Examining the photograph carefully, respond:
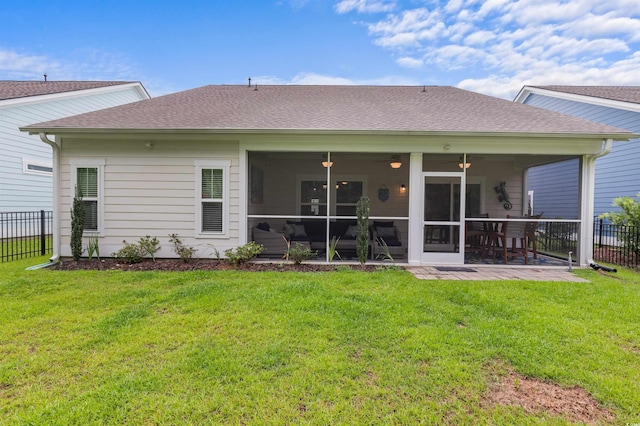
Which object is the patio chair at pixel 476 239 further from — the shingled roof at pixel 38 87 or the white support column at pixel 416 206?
the shingled roof at pixel 38 87

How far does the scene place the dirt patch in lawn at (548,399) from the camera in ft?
6.82

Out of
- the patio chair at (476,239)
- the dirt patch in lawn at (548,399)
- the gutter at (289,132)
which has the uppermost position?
the gutter at (289,132)

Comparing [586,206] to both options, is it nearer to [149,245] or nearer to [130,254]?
[149,245]

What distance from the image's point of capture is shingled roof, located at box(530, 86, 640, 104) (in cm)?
981

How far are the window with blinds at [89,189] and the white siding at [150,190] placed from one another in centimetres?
22

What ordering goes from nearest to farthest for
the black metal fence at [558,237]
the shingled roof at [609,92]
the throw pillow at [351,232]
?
the black metal fence at [558,237]
the throw pillow at [351,232]
the shingled roof at [609,92]

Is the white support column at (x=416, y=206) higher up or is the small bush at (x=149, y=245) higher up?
the white support column at (x=416, y=206)

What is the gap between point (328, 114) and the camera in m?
7.31

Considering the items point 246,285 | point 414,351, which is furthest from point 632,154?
point 246,285

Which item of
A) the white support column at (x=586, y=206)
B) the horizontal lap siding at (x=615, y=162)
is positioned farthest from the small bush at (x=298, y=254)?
the horizontal lap siding at (x=615, y=162)

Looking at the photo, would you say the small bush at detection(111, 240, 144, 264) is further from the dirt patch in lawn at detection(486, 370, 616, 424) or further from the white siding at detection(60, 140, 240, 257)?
the dirt patch in lawn at detection(486, 370, 616, 424)

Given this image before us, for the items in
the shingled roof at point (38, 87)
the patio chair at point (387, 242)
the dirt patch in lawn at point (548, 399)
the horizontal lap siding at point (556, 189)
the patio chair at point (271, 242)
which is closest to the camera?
the dirt patch in lawn at point (548, 399)

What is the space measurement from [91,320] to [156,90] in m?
28.0

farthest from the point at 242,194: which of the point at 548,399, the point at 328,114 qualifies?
the point at 548,399
